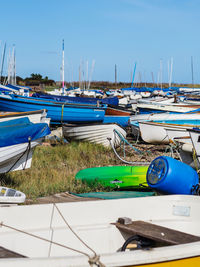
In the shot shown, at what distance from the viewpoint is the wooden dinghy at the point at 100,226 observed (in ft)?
13.0

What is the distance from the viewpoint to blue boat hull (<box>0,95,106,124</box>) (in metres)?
15.9

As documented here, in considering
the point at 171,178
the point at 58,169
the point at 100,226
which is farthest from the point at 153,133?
the point at 100,226

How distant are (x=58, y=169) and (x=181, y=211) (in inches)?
178

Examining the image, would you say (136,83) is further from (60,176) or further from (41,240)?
(41,240)

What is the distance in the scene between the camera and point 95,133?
11.7 meters

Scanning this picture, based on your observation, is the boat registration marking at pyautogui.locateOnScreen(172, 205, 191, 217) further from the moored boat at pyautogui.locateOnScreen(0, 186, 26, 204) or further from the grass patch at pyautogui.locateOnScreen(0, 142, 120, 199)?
the grass patch at pyautogui.locateOnScreen(0, 142, 120, 199)

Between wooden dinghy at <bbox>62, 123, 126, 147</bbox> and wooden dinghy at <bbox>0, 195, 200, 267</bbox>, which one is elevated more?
wooden dinghy at <bbox>62, 123, 126, 147</bbox>

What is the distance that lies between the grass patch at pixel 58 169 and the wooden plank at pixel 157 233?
7.60 feet

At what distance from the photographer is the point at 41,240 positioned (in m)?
4.06

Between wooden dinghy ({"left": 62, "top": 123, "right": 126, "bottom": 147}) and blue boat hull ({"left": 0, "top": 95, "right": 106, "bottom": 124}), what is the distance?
3.89 meters

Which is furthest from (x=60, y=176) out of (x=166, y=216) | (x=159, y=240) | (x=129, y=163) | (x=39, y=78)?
(x=39, y=78)

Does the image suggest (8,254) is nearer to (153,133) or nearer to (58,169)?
(58,169)

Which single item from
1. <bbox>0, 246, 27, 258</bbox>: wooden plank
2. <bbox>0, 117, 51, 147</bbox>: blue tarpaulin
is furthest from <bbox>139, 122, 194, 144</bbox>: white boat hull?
<bbox>0, 246, 27, 258</bbox>: wooden plank

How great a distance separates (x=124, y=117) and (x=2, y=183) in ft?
29.9
